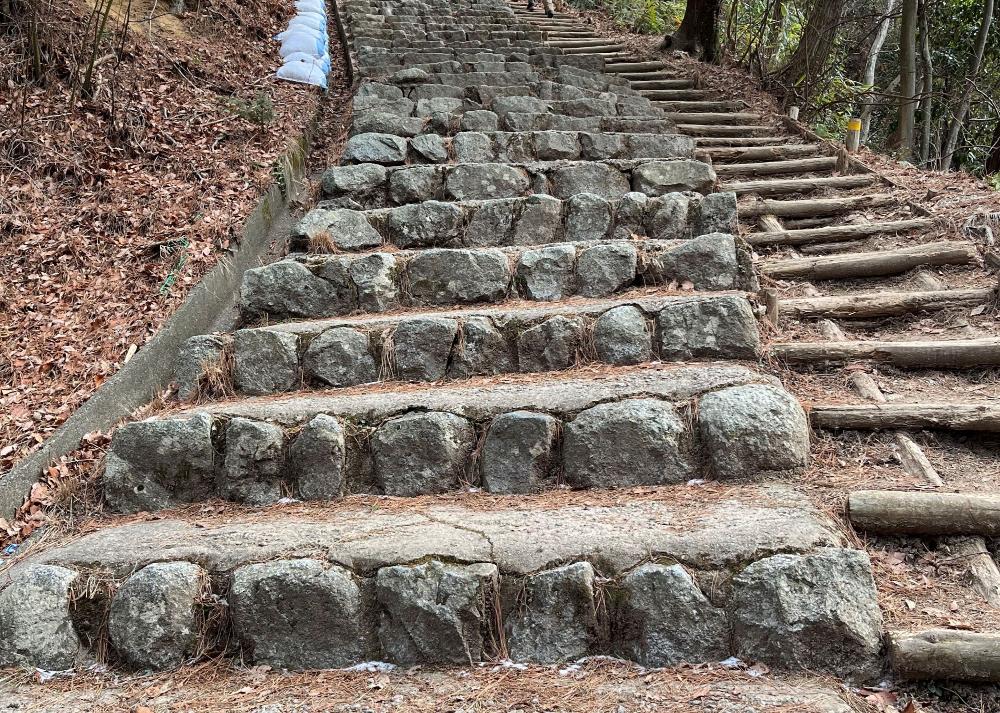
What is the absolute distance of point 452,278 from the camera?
400 cm

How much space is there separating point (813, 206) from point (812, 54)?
314cm

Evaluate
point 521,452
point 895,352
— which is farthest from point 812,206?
point 521,452

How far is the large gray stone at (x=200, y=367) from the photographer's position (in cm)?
350

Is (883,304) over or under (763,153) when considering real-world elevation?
under

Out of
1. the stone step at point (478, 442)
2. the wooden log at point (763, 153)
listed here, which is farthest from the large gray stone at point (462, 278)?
the wooden log at point (763, 153)

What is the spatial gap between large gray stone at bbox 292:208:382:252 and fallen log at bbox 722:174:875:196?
8.75 feet

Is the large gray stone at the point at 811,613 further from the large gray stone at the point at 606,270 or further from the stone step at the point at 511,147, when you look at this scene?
the stone step at the point at 511,147

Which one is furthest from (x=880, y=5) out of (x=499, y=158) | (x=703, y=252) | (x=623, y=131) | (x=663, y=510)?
(x=663, y=510)

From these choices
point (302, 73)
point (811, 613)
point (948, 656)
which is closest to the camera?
point (948, 656)

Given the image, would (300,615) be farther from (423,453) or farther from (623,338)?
(623,338)

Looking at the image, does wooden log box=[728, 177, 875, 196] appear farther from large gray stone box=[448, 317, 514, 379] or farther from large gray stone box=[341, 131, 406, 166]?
large gray stone box=[448, 317, 514, 379]

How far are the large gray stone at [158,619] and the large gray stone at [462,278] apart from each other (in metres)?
2.01

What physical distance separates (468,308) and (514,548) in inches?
69.1

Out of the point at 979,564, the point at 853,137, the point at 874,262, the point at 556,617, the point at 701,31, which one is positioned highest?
the point at 701,31
